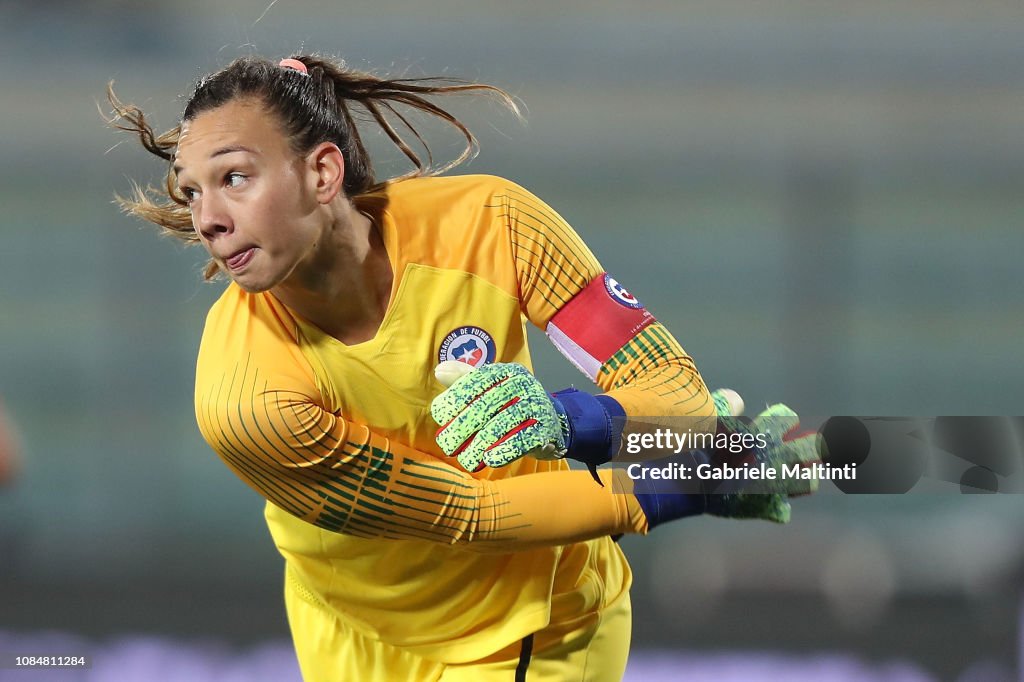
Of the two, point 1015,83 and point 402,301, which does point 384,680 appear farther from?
point 1015,83

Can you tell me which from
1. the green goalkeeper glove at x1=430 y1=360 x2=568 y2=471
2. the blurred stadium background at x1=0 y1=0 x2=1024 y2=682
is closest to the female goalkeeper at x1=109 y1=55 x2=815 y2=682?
the green goalkeeper glove at x1=430 y1=360 x2=568 y2=471

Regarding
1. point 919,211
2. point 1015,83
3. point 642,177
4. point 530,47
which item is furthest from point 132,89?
point 1015,83

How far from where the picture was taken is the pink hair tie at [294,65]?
1.81 m

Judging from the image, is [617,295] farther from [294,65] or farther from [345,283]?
[294,65]

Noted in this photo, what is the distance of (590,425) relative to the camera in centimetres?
165

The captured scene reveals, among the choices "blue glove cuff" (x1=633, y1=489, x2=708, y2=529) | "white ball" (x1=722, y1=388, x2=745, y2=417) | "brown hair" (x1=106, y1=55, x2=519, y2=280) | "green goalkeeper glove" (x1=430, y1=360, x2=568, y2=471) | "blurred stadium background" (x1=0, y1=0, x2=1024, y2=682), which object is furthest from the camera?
"blurred stadium background" (x1=0, y1=0, x2=1024, y2=682)

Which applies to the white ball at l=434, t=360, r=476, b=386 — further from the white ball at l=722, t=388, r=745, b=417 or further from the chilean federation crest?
the white ball at l=722, t=388, r=745, b=417

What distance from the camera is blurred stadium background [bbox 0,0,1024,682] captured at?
4102 millimetres

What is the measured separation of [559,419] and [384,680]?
0.65 m

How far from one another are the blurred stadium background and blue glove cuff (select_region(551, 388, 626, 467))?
2409 millimetres

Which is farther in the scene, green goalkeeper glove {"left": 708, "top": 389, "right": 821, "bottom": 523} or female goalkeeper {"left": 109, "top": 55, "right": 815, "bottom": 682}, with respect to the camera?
green goalkeeper glove {"left": 708, "top": 389, "right": 821, "bottom": 523}

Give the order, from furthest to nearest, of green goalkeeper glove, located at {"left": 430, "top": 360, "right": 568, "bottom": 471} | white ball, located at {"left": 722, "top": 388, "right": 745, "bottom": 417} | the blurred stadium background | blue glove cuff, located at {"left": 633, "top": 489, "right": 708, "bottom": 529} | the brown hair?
the blurred stadium background
white ball, located at {"left": 722, "top": 388, "right": 745, "bottom": 417}
blue glove cuff, located at {"left": 633, "top": 489, "right": 708, "bottom": 529}
the brown hair
green goalkeeper glove, located at {"left": 430, "top": 360, "right": 568, "bottom": 471}

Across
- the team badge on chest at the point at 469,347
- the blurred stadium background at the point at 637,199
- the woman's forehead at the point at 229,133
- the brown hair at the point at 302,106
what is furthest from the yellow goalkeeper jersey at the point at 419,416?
the blurred stadium background at the point at 637,199

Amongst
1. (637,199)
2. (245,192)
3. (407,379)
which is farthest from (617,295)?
(637,199)
